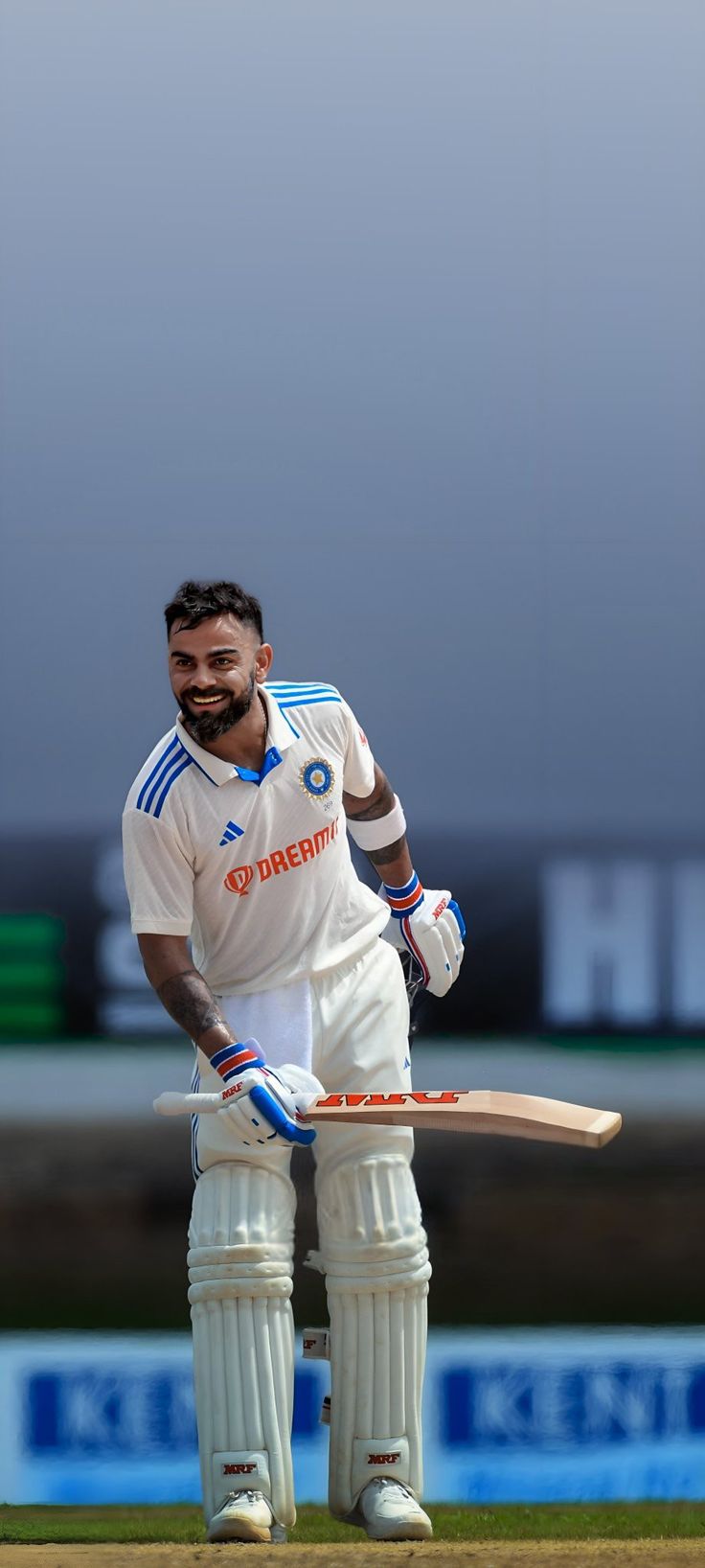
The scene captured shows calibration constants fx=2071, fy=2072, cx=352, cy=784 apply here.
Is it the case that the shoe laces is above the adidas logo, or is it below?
below

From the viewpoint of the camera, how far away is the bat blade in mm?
2854

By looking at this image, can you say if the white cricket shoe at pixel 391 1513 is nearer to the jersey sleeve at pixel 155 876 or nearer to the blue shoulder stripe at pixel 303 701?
the jersey sleeve at pixel 155 876

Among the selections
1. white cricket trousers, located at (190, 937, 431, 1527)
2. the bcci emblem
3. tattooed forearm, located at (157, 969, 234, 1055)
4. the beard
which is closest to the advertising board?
white cricket trousers, located at (190, 937, 431, 1527)

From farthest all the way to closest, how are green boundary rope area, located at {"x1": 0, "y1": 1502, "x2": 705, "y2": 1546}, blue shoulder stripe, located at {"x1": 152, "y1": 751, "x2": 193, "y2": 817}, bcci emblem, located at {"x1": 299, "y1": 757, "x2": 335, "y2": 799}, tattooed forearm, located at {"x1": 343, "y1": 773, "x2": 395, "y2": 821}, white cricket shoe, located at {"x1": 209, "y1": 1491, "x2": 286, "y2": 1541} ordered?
green boundary rope area, located at {"x1": 0, "y1": 1502, "x2": 705, "y2": 1546}, tattooed forearm, located at {"x1": 343, "y1": 773, "x2": 395, "y2": 821}, bcci emblem, located at {"x1": 299, "y1": 757, "x2": 335, "y2": 799}, blue shoulder stripe, located at {"x1": 152, "y1": 751, "x2": 193, "y2": 817}, white cricket shoe, located at {"x1": 209, "y1": 1491, "x2": 286, "y2": 1541}

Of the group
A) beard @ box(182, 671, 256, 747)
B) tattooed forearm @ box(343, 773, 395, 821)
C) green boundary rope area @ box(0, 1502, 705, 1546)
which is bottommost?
green boundary rope area @ box(0, 1502, 705, 1546)

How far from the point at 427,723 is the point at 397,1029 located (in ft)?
3.17

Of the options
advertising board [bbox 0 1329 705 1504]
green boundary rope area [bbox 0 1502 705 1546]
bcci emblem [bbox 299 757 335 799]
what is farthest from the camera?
advertising board [bbox 0 1329 705 1504]

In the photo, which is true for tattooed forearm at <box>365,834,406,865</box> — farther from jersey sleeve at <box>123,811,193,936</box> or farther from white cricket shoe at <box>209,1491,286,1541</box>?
white cricket shoe at <box>209,1491,286,1541</box>

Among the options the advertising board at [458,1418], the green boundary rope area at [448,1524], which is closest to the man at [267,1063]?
Answer: the green boundary rope area at [448,1524]

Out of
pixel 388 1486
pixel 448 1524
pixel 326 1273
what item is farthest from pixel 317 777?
pixel 448 1524

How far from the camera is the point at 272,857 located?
3031 millimetres

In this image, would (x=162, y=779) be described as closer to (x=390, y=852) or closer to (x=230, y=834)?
(x=230, y=834)

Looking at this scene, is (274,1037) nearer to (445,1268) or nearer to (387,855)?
(387,855)

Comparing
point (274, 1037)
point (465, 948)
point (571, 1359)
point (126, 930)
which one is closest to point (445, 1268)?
point (571, 1359)
